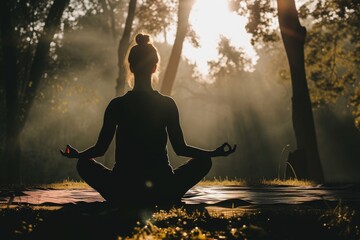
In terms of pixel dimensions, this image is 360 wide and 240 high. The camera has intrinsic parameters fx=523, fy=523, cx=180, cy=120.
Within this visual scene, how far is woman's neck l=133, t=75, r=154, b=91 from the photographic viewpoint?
19.2ft

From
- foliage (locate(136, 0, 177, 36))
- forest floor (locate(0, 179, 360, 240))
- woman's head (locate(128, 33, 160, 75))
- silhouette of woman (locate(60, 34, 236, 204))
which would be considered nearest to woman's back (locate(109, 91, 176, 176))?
silhouette of woman (locate(60, 34, 236, 204))

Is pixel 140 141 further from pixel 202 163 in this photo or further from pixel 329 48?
pixel 329 48

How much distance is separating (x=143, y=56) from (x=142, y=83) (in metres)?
0.31

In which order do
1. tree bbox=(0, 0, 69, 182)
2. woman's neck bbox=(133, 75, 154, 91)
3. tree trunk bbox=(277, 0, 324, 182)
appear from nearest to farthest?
woman's neck bbox=(133, 75, 154, 91)
tree trunk bbox=(277, 0, 324, 182)
tree bbox=(0, 0, 69, 182)

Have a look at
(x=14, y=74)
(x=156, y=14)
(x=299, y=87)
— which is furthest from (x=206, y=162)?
(x=156, y=14)

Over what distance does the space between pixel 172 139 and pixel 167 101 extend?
1.42ft

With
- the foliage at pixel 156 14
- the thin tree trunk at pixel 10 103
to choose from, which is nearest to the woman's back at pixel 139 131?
the thin tree trunk at pixel 10 103

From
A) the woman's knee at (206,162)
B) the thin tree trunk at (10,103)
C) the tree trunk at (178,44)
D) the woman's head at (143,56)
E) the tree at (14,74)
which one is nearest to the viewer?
the woman's head at (143,56)

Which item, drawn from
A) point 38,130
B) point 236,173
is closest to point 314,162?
point 236,173

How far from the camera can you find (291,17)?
1766cm

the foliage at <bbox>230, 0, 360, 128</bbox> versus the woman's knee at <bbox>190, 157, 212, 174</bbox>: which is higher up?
the foliage at <bbox>230, 0, 360, 128</bbox>

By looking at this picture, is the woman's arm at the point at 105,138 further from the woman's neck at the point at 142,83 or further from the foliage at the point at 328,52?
the foliage at the point at 328,52

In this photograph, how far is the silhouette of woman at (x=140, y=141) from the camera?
5789mm

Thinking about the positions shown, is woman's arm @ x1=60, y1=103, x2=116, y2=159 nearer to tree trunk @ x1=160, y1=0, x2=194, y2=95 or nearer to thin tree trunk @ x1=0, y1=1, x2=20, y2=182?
thin tree trunk @ x1=0, y1=1, x2=20, y2=182
